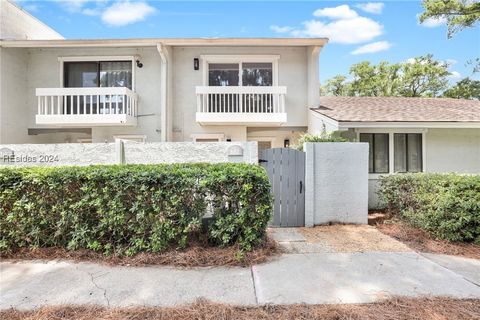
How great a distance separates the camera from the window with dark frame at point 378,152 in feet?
29.7

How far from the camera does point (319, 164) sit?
636cm

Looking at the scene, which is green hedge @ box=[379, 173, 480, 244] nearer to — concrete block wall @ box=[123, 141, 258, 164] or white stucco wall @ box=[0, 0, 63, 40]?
concrete block wall @ box=[123, 141, 258, 164]

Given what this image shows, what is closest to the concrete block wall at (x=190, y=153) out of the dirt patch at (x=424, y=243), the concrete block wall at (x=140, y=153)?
the concrete block wall at (x=140, y=153)

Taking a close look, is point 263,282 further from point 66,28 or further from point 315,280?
point 66,28

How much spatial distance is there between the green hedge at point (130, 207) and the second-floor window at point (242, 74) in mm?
7584

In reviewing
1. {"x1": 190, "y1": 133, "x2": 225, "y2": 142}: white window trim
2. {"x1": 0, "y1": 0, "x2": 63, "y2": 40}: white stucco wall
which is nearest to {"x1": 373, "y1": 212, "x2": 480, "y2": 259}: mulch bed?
{"x1": 190, "y1": 133, "x2": 225, "y2": 142}: white window trim

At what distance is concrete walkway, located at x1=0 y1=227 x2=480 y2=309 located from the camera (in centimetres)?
321

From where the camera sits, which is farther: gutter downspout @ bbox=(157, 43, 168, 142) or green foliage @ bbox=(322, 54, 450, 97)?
green foliage @ bbox=(322, 54, 450, 97)

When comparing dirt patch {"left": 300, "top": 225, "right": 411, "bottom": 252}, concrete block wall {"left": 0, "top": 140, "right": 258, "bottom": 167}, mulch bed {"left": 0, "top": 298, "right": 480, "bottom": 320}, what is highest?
concrete block wall {"left": 0, "top": 140, "right": 258, "bottom": 167}

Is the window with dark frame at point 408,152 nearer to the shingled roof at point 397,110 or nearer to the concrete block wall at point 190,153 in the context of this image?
the shingled roof at point 397,110

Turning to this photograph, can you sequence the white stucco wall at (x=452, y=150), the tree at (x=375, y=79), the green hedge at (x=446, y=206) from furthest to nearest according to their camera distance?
the tree at (x=375, y=79) → the white stucco wall at (x=452, y=150) → the green hedge at (x=446, y=206)

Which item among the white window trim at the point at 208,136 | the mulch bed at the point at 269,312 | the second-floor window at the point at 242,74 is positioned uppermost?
the second-floor window at the point at 242,74

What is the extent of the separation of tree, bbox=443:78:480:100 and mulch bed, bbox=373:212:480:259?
2178cm

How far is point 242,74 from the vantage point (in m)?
11.3
